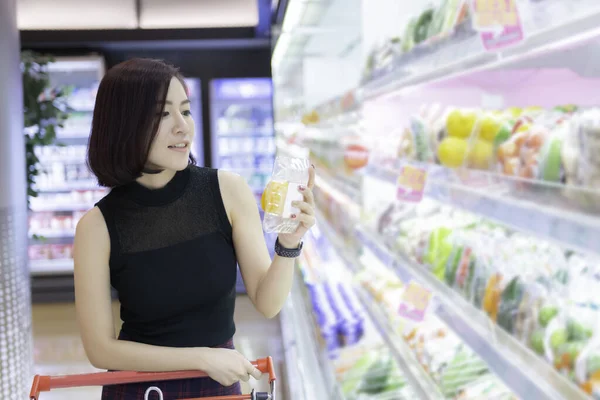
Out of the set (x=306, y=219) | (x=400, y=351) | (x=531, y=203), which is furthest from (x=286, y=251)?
(x=400, y=351)

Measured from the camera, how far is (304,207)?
4.59 ft

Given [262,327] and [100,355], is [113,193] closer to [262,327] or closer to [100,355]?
[100,355]

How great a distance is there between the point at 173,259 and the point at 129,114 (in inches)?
12.7

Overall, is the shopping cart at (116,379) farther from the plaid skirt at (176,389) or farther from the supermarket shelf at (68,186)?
the supermarket shelf at (68,186)

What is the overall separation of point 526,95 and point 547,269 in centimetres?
69

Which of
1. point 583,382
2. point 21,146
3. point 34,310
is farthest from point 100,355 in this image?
point 34,310

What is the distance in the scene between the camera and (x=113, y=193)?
1.62m

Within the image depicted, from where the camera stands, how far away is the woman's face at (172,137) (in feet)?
4.92

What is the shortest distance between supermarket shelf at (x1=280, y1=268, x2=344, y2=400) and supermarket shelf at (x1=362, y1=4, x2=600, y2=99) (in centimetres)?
128

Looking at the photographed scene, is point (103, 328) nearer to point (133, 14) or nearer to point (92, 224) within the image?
point (92, 224)

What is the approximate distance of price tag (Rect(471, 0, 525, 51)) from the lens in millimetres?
1216

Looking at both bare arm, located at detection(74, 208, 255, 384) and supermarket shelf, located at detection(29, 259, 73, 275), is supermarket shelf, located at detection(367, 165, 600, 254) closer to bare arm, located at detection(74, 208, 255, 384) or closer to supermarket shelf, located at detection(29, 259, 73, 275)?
bare arm, located at detection(74, 208, 255, 384)

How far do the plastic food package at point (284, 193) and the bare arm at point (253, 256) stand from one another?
13 centimetres

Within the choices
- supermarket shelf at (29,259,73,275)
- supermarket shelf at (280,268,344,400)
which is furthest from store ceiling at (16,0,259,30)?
supermarket shelf at (280,268,344,400)
